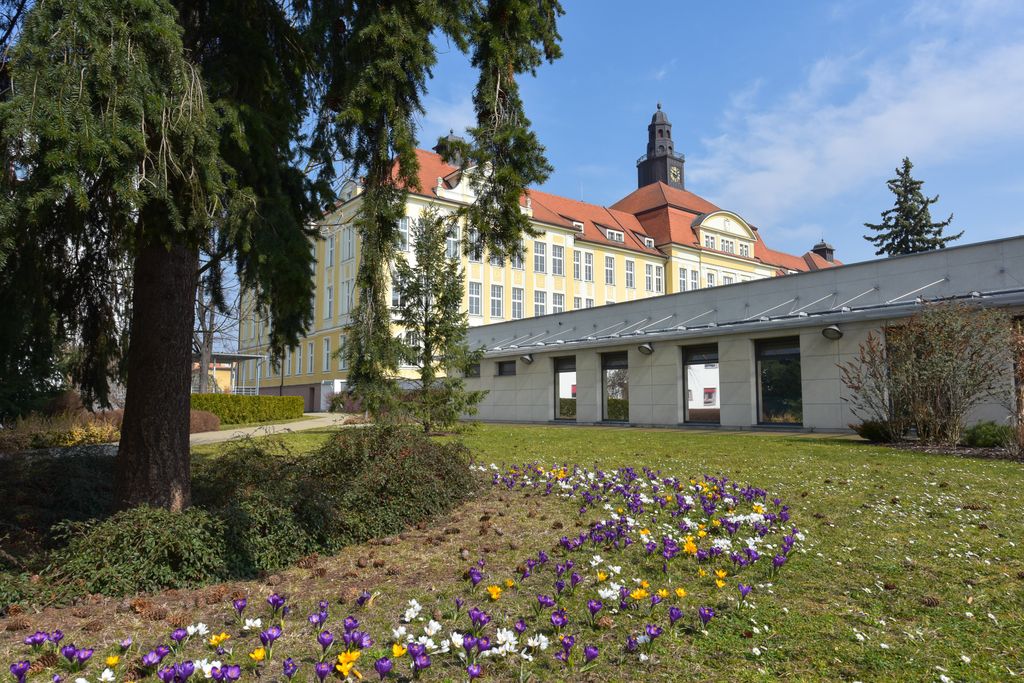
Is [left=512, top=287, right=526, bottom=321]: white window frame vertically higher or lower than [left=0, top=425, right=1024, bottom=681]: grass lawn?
higher

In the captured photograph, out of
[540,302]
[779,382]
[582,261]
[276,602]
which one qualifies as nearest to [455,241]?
[276,602]

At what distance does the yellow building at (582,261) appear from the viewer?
4541 cm

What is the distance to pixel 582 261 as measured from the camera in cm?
5250

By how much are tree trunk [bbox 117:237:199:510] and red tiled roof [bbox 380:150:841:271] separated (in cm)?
4076

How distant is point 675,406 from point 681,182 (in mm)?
52531

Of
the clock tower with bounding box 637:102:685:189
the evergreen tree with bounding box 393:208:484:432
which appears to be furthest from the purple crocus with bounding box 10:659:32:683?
the clock tower with bounding box 637:102:685:189

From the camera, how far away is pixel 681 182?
7062cm

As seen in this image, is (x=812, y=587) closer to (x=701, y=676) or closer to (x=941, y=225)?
(x=701, y=676)

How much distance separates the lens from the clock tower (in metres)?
69.6

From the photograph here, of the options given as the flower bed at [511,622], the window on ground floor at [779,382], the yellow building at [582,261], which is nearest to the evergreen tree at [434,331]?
the window on ground floor at [779,382]

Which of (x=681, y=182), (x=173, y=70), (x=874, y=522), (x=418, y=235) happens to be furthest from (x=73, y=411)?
(x=681, y=182)

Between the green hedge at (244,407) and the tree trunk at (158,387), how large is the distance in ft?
70.4

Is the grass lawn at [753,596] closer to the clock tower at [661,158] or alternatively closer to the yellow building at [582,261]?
the yellow building at [582,261]

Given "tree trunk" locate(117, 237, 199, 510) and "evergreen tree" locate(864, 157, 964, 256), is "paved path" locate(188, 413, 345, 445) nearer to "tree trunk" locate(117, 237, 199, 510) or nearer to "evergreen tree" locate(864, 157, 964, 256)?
"tree trunk" locate(117, 237, 199, 510)
